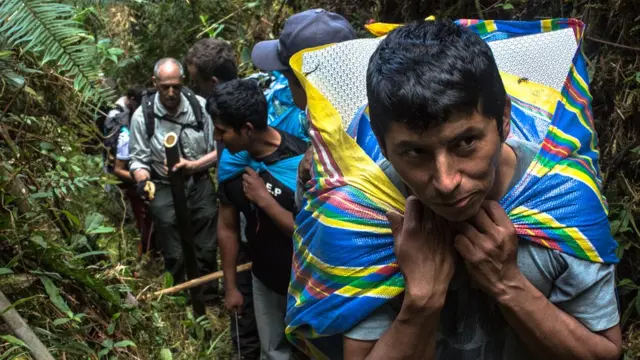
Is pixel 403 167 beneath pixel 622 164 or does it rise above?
above

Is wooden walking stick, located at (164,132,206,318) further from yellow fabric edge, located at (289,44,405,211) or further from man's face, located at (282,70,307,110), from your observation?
yellow fabric edge, located at (289,44,405,211)

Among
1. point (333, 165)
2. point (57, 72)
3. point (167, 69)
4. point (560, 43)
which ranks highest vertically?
point (560, 43)

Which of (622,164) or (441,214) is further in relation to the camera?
(622,164)

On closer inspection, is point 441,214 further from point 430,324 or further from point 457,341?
point 457,341

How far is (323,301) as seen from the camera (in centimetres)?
194

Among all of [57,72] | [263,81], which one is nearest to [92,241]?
[57,72]

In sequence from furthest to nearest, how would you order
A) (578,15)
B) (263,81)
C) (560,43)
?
1. (263,81)
2. (578,15)
3. (560,43)

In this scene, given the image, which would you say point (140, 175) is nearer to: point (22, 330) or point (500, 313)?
point (22, 330)

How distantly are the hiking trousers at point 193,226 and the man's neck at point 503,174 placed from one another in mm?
4942

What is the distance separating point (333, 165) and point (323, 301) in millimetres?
357

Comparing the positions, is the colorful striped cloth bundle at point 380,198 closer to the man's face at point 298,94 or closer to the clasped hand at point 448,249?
the clasped hand at point 448,249

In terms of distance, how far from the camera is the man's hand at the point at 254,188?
411 cm

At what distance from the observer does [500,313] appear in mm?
1988

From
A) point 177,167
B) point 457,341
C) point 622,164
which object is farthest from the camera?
point 177,167
